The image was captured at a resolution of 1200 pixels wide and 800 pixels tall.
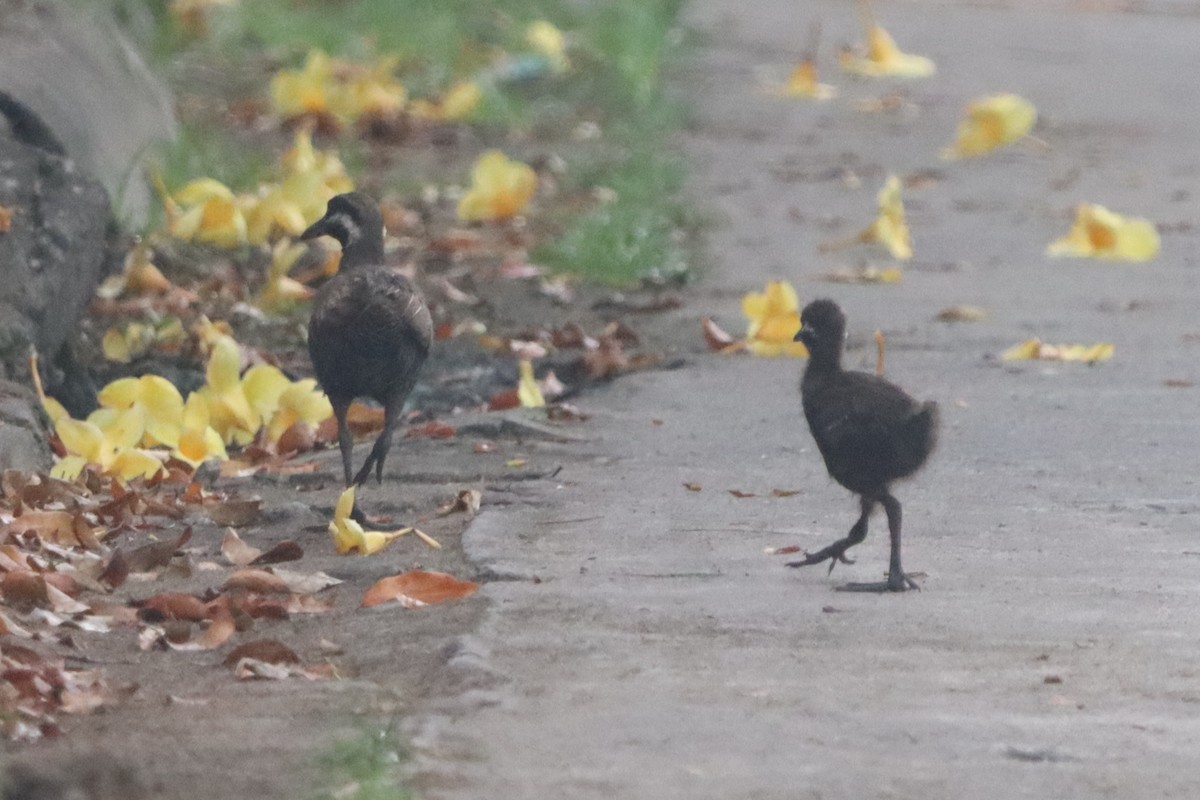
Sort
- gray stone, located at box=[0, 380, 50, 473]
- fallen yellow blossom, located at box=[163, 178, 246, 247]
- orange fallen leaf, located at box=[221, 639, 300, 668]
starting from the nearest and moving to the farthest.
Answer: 1. orange fallen leaf, located at box=[221, 639, 300, 668]
2. gray stone, located at box=[0, 380, 50, 473]
3. fallen yellow blossom, located at box=[163, 178, 246, 247]

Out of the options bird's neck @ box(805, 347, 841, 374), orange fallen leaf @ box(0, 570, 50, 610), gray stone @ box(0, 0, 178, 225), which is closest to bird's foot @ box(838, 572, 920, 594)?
bird's neck @ box(805, 347, 841, 374)

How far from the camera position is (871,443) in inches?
201

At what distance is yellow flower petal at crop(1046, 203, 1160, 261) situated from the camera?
9.62m

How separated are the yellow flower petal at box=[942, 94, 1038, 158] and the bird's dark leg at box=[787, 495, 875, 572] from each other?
6013 millimetres

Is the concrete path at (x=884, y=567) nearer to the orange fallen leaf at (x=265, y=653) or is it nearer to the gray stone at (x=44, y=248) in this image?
the orange fallen leaf at (x=265, y=653)

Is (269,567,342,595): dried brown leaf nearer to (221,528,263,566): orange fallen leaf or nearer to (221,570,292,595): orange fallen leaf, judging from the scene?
(221,570,292,595): orange fallen leaf

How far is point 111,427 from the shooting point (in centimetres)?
645

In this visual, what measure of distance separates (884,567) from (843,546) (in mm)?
188

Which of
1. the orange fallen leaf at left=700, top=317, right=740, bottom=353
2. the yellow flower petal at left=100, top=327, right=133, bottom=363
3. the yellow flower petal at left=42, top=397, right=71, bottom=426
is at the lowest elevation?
the yellow flower petal at left=100, top=327, right=133, bottom=363

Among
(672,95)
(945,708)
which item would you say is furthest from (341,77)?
(945,708)

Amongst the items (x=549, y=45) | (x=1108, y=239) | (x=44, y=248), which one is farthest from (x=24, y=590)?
(x=549, y=45)

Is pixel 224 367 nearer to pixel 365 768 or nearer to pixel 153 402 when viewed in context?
pixel 153 402

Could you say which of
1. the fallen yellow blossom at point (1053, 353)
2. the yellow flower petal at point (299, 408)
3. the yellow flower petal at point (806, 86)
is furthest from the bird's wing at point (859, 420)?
the yellow flower petal at point (806, 86)

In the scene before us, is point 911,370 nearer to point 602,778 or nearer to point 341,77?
point 602,778
